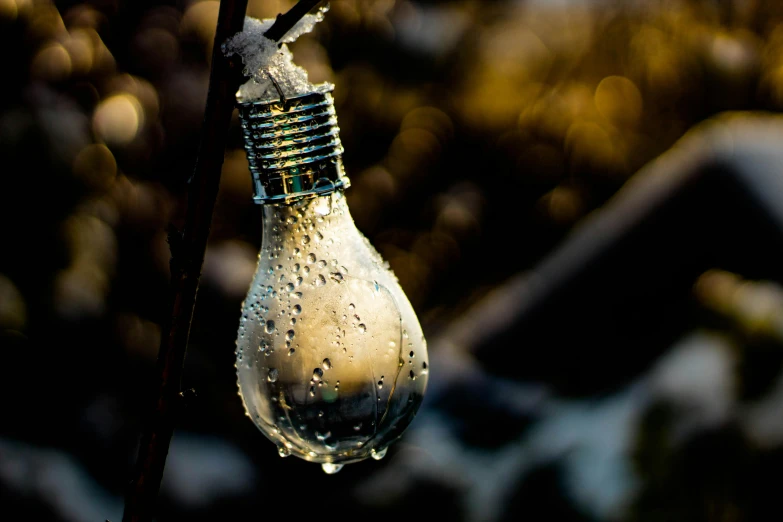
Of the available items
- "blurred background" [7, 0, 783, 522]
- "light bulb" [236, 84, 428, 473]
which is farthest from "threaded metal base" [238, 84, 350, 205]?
"blurred background" [7, 0, 783, 522]

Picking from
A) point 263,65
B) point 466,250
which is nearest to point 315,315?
point 263,65

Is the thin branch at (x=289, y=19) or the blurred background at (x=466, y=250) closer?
the thin branch at (x=289, y=19)

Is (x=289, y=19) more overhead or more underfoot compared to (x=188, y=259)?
more overhead

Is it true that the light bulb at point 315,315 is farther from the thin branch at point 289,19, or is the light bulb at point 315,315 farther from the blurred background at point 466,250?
the blurred background at point 466,250

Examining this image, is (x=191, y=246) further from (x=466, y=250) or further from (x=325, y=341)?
(x=466, y=250)

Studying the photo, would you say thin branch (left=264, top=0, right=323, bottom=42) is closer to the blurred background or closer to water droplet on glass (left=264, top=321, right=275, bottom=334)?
water droplet on glass (left=264, top=321, right=275, bottom=334)

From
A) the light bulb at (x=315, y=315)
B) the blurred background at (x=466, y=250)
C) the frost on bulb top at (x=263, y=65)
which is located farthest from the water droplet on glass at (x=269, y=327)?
the blurred background at (x=466, y=250)
